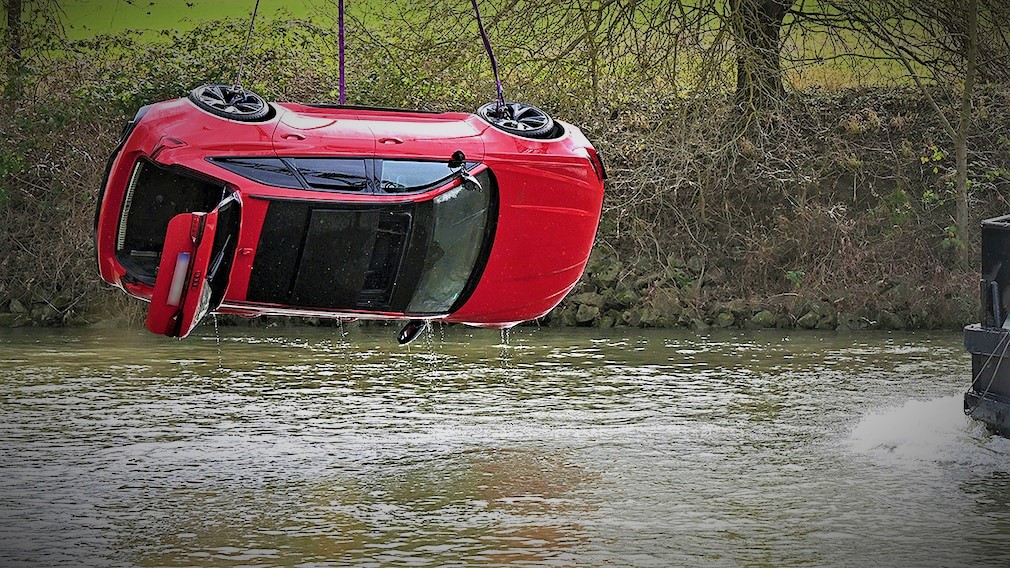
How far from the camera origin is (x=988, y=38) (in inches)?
891

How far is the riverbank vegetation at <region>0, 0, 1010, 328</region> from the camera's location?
21422 millimetres

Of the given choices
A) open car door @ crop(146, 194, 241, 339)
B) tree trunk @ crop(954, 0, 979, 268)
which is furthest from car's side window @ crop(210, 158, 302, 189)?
tree trunk @ crop(954, 0, 979, 268)

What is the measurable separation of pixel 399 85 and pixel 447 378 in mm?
8346

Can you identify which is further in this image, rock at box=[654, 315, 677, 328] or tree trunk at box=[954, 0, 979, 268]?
tree trunk at box=[954, 0, 979, 268]

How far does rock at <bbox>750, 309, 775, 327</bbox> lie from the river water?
298cm

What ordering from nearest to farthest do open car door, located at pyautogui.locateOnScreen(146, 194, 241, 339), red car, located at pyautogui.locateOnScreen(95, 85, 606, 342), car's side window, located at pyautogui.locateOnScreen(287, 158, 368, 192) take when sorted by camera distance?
open car door, located at pyautogui.locateOnScreen(146, 194, 241, 339)
red car, located at pyautogui.locateOnScreen(95, 85, 606, 342)
car's side window, located at pyautogui.locateOnScreen(287, 158, 368, 192)

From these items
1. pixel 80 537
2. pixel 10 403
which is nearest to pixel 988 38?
pixel 10 403

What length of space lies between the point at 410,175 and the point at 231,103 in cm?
97

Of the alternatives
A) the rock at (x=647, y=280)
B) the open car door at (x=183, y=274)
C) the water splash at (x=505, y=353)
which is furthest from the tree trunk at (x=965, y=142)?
the open car door at (x=183, y=274)

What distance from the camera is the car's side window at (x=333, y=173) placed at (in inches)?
317

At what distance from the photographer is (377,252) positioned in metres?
8.53

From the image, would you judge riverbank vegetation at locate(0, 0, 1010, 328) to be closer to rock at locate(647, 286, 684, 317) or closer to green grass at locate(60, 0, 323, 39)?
rock at locate(647, 286, 684, 317)

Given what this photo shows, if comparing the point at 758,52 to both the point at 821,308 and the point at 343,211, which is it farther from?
the point at 343,211

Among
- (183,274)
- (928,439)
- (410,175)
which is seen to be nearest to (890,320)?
(928,439)
